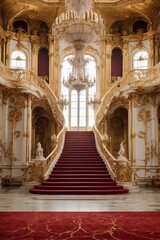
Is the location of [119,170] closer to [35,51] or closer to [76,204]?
[76,204]

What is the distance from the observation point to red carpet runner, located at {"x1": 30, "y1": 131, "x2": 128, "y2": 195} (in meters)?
12.8

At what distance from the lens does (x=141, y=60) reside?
20.4 metres

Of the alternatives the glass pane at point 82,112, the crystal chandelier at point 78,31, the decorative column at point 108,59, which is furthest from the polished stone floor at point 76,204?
the decorative column at point 108,59

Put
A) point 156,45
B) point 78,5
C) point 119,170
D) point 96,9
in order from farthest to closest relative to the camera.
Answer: point 96,9 → point 156,45 → point 119,170 → point 78,5

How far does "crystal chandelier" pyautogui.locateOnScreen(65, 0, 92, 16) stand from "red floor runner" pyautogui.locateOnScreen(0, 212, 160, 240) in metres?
7.65

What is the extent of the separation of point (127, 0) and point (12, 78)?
673 centimetres

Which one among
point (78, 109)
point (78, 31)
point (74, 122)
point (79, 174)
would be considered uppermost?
point (78, 31)

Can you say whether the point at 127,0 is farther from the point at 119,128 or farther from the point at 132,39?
the point at 119,128

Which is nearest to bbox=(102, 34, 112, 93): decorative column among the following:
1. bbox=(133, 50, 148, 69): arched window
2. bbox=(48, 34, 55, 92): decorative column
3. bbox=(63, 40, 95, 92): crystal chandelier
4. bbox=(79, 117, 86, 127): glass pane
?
bbox=(133, 50, 148, 69): arched window

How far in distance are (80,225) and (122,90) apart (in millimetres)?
11864

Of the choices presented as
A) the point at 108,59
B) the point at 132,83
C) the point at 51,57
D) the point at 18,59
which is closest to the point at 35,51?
the point at 51,57

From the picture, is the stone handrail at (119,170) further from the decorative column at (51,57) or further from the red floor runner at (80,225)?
the decorative column at (51,57)

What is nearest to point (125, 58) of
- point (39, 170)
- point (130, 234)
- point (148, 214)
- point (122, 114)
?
point (122, 114)

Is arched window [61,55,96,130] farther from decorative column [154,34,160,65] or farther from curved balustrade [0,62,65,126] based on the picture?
decorative column [154,34,160,65]
